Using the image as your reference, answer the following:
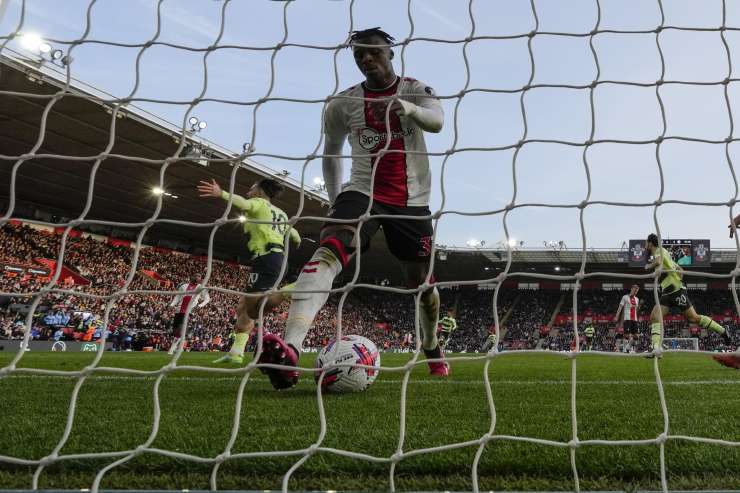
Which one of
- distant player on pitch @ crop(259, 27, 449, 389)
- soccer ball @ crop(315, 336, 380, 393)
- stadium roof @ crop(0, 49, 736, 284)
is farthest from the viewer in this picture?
stadium roof @ crop(0, 49, 736, 284)

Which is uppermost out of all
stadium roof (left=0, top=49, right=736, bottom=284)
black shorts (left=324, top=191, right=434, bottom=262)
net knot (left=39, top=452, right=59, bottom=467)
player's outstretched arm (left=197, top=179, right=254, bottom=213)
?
stadium roof (left=0, top=49, right=736, bottom=284)

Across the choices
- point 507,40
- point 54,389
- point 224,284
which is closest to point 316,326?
point 224,284

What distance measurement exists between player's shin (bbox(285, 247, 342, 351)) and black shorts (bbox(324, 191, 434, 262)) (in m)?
0.27

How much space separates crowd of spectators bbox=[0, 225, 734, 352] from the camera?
18.5 meters

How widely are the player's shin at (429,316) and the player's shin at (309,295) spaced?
3.92 feet

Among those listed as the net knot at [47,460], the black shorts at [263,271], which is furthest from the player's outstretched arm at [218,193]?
the net knot at [47,460]

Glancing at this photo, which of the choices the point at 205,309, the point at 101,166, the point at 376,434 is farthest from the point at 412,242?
the point at 205,309

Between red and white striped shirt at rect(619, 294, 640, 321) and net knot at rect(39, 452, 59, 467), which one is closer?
→ net knot at rect(39, 452, 59, 467)

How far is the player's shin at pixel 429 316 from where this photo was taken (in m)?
4.34

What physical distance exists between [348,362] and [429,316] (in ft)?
3.32

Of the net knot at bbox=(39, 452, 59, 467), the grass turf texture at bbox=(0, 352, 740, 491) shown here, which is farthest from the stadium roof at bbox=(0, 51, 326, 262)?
the net knot at bbox=(39, 452, 59, 467)

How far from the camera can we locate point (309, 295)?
123 inches

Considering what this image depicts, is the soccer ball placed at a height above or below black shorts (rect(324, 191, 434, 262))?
below

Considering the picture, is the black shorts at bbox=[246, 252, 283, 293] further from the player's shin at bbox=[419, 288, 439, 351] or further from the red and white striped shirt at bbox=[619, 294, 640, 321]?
the red and white striped shirt at bbox=[619, 294, 640, 321]
